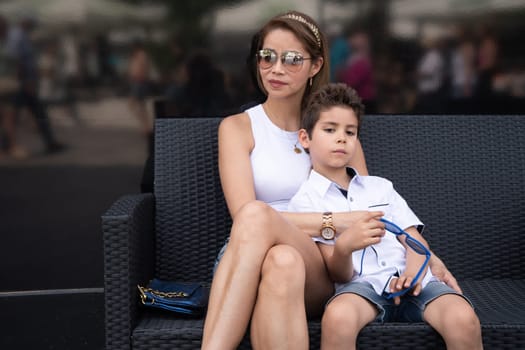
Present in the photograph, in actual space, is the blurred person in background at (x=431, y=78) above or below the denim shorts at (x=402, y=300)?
above

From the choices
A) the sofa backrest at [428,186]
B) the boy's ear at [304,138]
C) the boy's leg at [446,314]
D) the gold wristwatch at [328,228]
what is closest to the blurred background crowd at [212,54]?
the sofa backrest at [428,186]

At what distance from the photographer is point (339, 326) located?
6.88ft

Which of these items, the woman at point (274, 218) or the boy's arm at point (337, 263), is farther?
the boy's arm at point (337, 263)

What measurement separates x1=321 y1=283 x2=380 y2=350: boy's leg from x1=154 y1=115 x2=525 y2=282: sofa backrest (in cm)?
71

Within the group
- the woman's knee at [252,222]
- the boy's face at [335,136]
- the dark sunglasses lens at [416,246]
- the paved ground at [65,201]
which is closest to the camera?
the woman's knee at [252,222]

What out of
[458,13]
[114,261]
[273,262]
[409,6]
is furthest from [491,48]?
[114,261]

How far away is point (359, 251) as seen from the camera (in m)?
2.41

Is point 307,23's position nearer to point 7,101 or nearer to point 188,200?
point 188,200

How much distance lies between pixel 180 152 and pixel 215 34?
93 cm

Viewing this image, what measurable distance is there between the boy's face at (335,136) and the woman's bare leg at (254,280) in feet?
1.03

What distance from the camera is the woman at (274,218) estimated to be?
6.88 feet

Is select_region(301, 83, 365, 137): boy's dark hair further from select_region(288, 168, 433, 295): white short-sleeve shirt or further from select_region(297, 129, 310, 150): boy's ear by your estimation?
select_region(288, 168, 433, 295): white short-sleeve shirt

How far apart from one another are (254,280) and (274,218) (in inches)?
8.0

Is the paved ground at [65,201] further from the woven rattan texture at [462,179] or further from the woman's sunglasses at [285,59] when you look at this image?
the woven rattan texture at [462,179]
